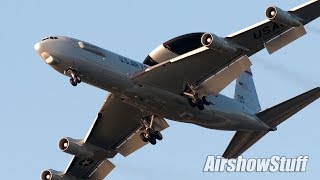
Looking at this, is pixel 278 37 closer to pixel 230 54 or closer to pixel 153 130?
pixel 230 54

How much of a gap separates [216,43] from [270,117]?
13086mm

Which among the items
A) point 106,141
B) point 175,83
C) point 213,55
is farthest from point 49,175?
point 213,55

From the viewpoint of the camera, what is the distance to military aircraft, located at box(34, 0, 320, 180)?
73562 mm

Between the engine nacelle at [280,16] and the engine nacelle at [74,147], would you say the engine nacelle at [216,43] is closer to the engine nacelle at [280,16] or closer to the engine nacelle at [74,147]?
the engine nacelle at [280,16]

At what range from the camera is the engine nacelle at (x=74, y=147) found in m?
83.4

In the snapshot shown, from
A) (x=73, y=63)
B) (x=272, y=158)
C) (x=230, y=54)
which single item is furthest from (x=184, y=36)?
(x=272, y=158)

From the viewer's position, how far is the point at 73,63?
241ft

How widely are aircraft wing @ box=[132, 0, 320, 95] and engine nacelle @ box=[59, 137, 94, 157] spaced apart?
1036 cm

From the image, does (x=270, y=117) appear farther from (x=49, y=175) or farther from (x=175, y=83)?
(x=49, y=175)

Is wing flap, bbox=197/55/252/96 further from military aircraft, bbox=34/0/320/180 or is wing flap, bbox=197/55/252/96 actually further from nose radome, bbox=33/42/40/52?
nose radome, bbox=33/42/40/52

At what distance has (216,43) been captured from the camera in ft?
237

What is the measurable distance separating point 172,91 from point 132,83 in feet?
11.6

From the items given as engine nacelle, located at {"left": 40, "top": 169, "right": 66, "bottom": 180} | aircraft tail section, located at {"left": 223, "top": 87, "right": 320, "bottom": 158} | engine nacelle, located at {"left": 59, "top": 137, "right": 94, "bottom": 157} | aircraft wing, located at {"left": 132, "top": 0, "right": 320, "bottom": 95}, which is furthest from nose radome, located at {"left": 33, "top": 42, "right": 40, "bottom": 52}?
aircraft tail section, located at {"left": 223, "top": 87, "right": 320, "bottom": 158}

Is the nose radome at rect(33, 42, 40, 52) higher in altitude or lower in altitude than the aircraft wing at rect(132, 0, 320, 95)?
lower
